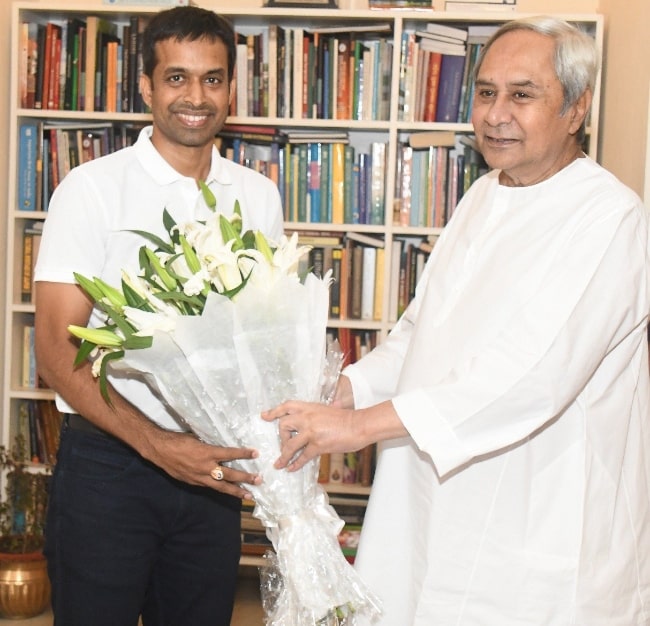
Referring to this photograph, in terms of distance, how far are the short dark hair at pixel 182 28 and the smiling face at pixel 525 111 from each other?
2.11 feet

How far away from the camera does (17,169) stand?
4.09m

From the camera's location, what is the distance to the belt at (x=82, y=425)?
6.84 feet

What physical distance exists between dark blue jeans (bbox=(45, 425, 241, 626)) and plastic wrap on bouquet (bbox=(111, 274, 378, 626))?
359mm

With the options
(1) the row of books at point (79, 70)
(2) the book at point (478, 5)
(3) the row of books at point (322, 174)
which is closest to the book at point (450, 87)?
(2) the book at point (478, 5)

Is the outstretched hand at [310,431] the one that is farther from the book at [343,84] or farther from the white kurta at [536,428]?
the book at [343,84]

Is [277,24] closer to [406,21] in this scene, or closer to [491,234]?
[406,21]

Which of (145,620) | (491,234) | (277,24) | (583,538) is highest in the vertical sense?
(277,24)

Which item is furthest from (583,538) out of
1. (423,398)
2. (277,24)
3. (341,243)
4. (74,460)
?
(277,24)

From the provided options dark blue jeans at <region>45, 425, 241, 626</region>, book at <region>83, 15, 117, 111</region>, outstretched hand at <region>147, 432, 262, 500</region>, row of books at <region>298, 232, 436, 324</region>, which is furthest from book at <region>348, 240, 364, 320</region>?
outstretched hand at <region>147, 432, 262, 500</region>

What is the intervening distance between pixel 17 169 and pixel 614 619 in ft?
10.1

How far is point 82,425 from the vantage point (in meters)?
2.12

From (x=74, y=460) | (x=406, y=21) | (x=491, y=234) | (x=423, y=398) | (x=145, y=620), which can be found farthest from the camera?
(x=406, y=21)

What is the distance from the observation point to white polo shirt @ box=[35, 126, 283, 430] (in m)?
2.03

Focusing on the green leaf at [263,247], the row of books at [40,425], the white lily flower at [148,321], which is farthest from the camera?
the row of books at [40,425]
